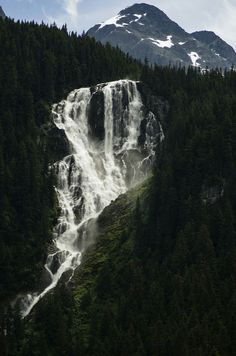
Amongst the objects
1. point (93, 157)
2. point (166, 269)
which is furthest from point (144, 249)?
point (93, 157)

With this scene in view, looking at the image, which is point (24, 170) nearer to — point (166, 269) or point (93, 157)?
point (93, 157)

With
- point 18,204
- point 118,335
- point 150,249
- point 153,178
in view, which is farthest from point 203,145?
point 118,335

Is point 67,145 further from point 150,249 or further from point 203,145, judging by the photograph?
point 150,249

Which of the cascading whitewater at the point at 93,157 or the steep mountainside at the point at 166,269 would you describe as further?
the cascading whitewater at the point at 93,157

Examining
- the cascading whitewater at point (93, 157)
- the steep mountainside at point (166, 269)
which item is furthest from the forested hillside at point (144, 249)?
the cascading whitewater at point (93, 157)

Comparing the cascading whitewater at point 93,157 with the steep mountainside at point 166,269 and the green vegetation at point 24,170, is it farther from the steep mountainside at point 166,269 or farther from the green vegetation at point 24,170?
the steep mountainside at point 166,269
